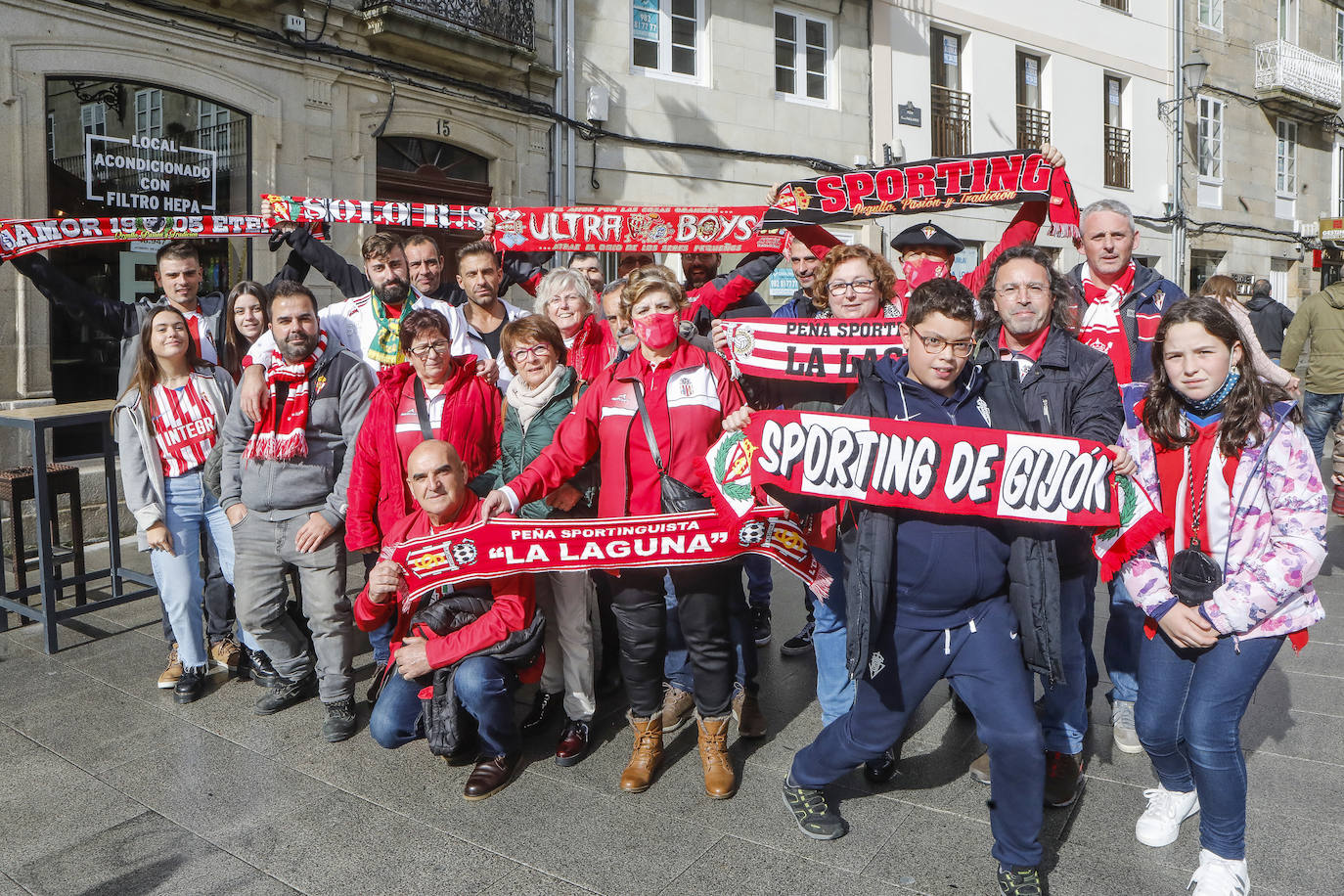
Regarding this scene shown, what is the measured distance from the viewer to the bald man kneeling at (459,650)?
151 inches

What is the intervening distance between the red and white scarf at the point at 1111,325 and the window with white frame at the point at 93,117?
317 inches

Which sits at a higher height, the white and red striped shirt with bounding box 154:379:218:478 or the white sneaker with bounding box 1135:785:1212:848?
the white and red striped shirt with bounding box 154:379:218:478

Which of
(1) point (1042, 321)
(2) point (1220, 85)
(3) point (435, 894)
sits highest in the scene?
(2) point (1220, 85)

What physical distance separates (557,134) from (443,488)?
904 cm

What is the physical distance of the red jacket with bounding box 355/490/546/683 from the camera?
3881mm

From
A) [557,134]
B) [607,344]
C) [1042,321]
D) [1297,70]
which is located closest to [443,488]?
[607,344]

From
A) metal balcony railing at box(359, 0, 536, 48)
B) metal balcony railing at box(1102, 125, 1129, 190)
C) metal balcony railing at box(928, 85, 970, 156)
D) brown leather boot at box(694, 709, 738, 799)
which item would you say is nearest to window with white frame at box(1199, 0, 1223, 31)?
metal balcony railing at box(1102, 125, 1129, 190)

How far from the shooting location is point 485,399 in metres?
4.45

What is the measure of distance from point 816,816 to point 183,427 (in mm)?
3470

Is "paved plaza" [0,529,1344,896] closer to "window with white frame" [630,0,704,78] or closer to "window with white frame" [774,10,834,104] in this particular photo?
"window with white frame" [630,0,704,78]

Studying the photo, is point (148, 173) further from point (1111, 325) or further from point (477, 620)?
point (1111, 325)

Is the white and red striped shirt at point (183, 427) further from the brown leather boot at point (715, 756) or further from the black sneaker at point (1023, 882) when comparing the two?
the black sneaker at point (1023, 882)

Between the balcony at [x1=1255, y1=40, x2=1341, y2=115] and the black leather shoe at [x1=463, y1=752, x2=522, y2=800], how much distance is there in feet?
77.7

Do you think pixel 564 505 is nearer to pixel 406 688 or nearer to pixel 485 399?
pixel 485 399
